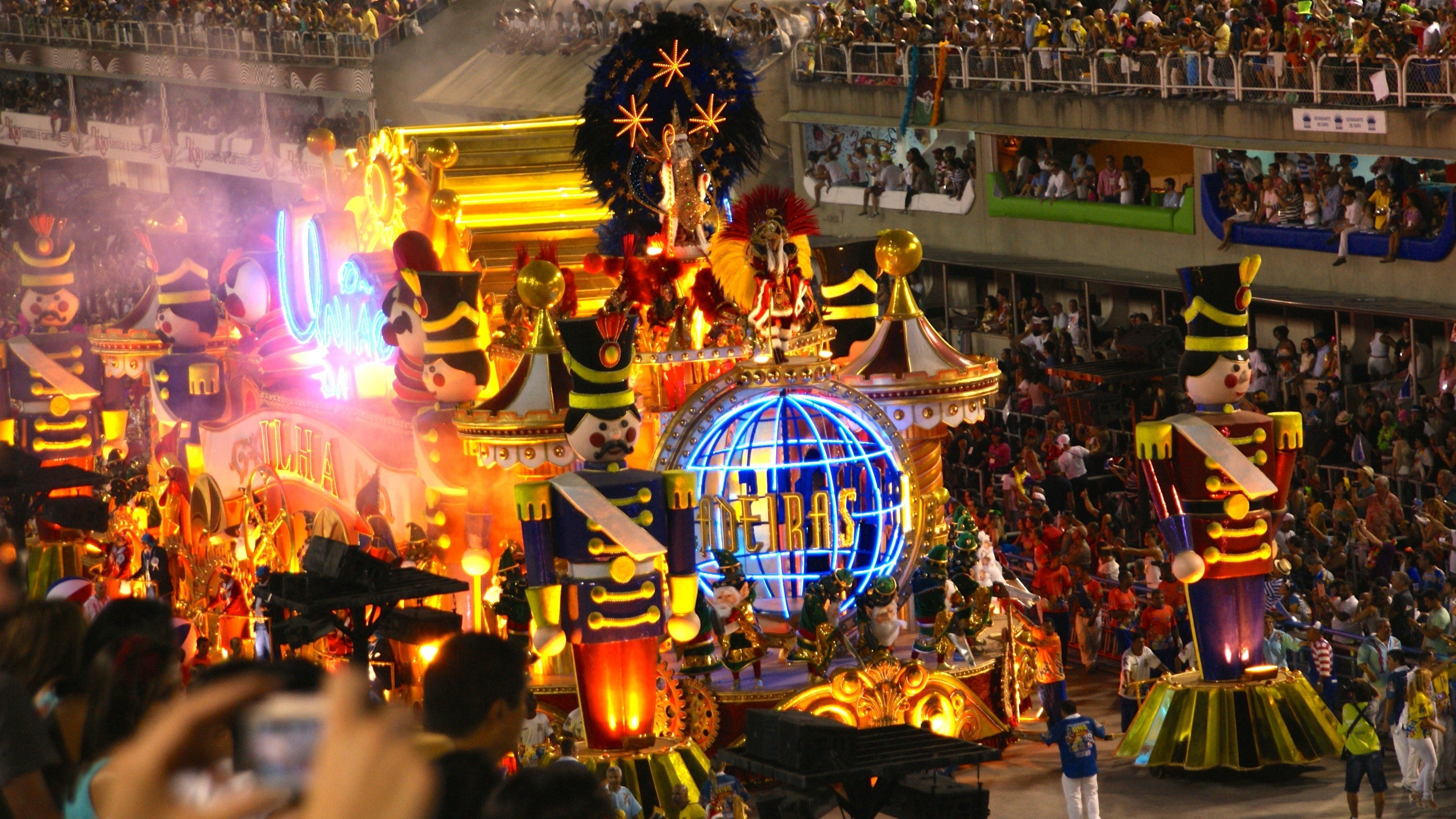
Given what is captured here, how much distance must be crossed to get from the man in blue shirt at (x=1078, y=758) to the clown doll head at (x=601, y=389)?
356 centimetres

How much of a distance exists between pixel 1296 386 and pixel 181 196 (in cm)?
3001

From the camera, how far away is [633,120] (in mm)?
17328

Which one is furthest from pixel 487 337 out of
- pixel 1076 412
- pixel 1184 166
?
pixel 1184 166

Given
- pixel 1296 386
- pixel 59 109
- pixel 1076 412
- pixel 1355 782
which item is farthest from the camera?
pixel 59 109

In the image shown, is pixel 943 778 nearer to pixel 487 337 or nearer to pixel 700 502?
pixel 700 502

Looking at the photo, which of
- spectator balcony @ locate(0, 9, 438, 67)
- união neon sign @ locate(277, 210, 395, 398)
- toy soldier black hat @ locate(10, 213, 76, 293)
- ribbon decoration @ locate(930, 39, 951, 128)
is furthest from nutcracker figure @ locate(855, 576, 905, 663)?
spectator balcony @ locate(0, 9, 438, 67)

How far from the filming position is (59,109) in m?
50.4

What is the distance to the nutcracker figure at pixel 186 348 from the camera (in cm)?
2131

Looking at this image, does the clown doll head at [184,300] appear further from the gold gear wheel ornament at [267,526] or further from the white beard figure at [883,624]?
the white beard figure at [883,624]

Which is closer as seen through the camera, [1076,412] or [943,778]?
[943,778]

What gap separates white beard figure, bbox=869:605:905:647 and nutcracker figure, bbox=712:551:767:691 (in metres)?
0.85

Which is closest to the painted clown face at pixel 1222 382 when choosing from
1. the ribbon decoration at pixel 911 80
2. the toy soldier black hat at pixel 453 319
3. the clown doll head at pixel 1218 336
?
the clown doll head at pixel 1218 336

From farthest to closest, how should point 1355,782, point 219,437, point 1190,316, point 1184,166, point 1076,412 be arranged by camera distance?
1. point 1184,166
2. point 1076,412
3. point 219,437
4. point 1190,316
5. point 1355,782

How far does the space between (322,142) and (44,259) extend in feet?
16.7
